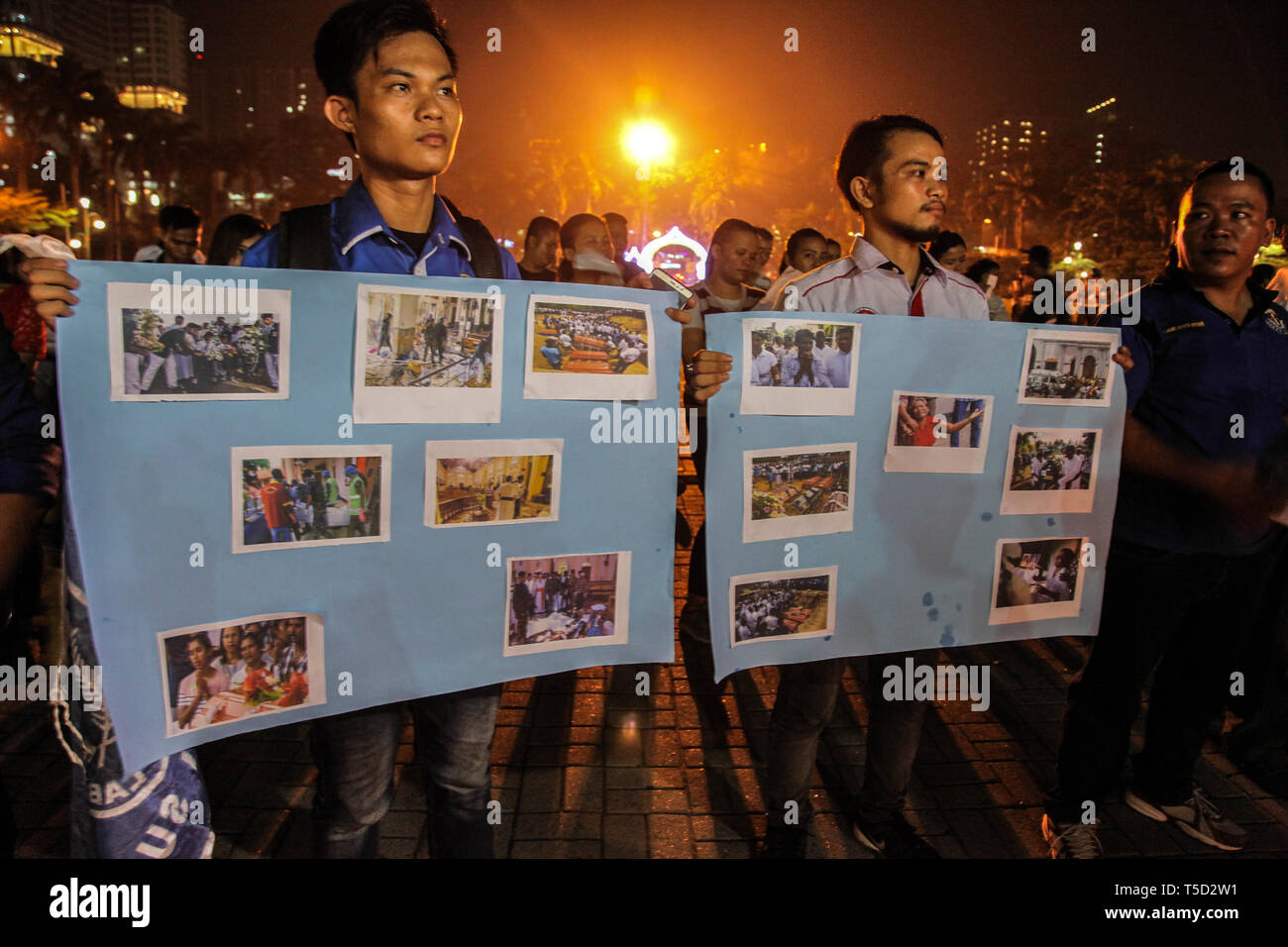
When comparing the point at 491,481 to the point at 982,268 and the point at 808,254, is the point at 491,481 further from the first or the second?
the point at 982,268

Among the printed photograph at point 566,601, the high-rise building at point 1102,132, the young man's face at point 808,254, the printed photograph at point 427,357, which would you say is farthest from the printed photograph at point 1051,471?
the high-rise building at point 1102,132

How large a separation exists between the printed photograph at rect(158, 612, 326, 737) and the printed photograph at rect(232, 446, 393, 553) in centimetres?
21

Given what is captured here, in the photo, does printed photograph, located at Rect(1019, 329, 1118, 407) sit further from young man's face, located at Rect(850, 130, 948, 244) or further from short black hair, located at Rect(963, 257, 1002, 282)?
short black hair, located at Rect(963, 257, 1002, 282)

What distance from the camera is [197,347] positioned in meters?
1.79

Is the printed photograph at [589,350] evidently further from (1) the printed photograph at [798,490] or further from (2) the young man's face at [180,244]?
(2) the young man's face at [180,244]

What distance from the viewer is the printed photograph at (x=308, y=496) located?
186 centimetres

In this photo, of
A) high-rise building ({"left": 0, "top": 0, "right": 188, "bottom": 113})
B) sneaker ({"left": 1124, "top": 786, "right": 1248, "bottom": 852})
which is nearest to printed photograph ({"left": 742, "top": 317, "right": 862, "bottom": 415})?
sneaker ({"left": 1124, "top": 786, "right": 1248, "bottom": 852})

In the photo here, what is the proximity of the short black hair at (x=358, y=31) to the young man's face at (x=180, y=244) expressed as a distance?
15.3 feet

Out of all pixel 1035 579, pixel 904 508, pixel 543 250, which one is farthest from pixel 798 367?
pixel 543 250

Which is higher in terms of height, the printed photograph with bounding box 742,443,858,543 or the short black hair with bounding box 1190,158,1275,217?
the short black hair with bounding box 1190,158,1275,217

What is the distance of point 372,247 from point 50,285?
696 millimetres

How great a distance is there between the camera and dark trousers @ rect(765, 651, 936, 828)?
256 centimetres

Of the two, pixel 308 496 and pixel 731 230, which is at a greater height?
pixel 731 230

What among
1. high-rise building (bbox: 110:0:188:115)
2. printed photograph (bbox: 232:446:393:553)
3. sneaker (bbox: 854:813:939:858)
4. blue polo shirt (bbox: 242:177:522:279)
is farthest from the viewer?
high-rise building (bbox: 110:0:188:115)
